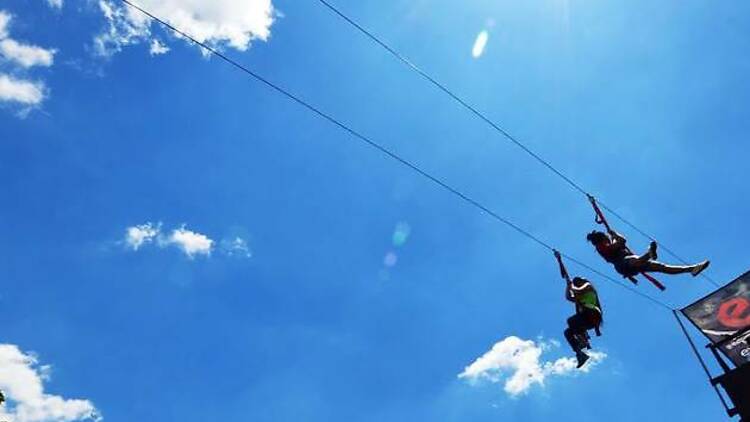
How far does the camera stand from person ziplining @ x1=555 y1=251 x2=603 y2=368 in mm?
10562

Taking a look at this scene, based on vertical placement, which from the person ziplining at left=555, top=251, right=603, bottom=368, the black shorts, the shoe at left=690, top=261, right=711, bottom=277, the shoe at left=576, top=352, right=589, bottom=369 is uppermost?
the black shorts

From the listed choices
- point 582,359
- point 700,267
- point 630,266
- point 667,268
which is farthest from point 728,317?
point 582,359

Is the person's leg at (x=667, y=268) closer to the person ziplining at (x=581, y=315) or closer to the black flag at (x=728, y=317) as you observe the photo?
the person ziplining at (x=581, y=315)

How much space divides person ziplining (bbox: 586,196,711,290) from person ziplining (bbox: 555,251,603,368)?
93 centimetres

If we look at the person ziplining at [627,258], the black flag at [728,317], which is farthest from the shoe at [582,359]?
the black flag at [728,317]

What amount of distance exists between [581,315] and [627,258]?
1.67 metres

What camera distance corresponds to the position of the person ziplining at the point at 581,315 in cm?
1056

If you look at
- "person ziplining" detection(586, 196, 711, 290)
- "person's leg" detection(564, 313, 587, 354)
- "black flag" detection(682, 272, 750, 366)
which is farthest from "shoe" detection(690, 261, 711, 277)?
"person's leg" detection(564, 313, 587, 354)

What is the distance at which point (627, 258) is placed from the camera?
11.1 m

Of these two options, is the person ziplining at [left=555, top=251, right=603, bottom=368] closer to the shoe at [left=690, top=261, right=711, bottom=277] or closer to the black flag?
the shoe at [left=690, top=261, right=711, bottom=277]

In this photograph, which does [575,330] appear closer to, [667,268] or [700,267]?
[667,268]

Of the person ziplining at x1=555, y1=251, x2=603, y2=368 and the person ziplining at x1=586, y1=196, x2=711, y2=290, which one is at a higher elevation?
the person ziplining at x1=586, y1=196, x2=711, y2=290

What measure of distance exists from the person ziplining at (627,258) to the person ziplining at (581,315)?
3.04 feet

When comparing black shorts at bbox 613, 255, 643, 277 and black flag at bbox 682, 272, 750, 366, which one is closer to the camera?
black shorts at bbox 613, 255, 643, 277
